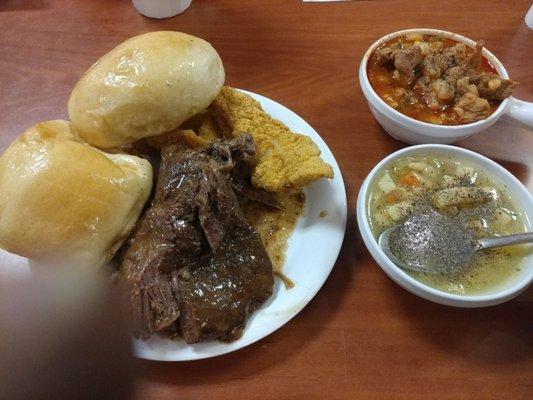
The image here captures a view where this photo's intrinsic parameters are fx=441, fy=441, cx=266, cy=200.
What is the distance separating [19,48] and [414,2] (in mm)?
1941

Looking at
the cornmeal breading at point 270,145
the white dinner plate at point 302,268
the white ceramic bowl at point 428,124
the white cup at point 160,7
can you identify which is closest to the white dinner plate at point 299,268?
the white dinner plate at point 302,268

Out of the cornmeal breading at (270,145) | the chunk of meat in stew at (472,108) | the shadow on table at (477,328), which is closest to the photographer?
the shadow on table at (477,328)

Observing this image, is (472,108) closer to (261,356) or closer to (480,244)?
(480,244)

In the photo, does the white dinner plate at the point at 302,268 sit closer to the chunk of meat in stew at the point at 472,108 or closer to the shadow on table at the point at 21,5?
the chunk of meat in stew at the point at 472,108

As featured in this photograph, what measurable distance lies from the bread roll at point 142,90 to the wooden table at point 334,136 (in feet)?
1.82

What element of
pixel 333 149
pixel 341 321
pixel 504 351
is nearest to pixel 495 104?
pixel 333 149

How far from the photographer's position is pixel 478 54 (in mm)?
1569

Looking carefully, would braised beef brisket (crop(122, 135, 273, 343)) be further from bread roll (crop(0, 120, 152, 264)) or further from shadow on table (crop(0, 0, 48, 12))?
shadow on table (crop(0, 0, 48, 12))

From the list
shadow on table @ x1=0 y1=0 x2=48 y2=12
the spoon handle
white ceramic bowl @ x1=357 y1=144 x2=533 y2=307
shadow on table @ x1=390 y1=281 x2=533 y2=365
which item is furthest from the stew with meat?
shadow on table @ x1=0 y1=0 x2=48 y2=12

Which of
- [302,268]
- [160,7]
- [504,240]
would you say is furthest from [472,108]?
[160,7]

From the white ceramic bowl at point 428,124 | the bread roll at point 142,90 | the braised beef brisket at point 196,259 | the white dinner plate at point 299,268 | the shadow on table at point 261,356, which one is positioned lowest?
the shadow on table at point 261,356

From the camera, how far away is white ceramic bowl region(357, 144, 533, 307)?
108 centimetres

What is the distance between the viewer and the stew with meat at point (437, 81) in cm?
146

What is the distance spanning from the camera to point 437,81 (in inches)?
60.1
